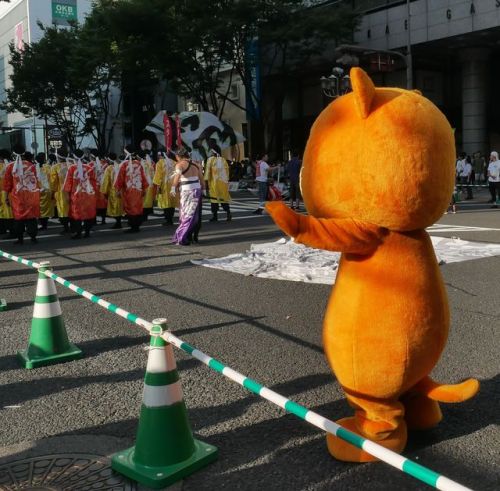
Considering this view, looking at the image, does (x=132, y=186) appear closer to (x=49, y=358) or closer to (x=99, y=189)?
(x=99, y=189)

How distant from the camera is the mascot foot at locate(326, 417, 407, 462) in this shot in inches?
122

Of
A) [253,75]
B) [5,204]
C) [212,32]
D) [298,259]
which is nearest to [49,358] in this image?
[298,259]

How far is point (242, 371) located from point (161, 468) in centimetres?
161

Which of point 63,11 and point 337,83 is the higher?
point 63,11

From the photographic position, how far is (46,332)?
490 centimetres

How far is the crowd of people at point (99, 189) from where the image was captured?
11.5 metres

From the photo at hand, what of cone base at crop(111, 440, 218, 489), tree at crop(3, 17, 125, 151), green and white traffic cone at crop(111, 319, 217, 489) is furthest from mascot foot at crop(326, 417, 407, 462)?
tree at crop(3, 17, 125, 151)

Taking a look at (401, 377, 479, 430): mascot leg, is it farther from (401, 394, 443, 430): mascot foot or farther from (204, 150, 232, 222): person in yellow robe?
(204, 150, 232, 222): person in yellow robe

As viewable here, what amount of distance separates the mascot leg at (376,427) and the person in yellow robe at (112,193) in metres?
12.2

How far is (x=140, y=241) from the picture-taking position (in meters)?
12.4

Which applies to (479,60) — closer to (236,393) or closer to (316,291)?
(316,291)

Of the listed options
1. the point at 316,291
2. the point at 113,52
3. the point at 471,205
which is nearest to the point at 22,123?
the point at 113,52

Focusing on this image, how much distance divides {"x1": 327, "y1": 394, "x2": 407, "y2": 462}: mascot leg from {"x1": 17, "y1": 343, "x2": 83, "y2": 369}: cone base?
2585 millimetres

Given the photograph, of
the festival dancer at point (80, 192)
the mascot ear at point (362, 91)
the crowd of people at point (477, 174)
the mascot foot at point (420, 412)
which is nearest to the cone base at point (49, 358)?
the mascot foot at point (420, 412)
